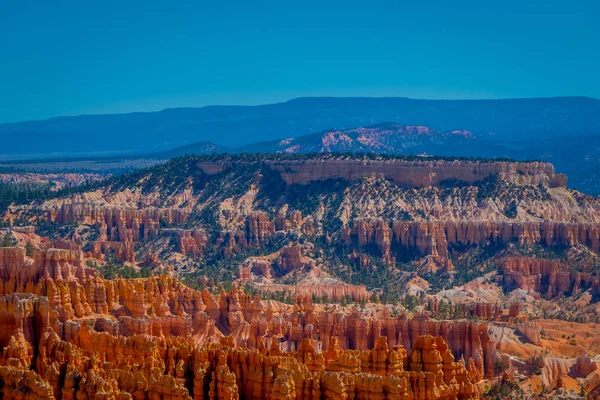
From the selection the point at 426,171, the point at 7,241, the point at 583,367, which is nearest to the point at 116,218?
the point at 426,171

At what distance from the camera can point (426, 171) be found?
577 ft

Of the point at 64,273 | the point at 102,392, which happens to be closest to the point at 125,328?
the point at 64,273

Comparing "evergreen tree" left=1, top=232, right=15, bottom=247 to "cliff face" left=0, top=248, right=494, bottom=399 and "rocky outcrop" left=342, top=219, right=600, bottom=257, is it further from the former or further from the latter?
"rocky outcrop" left=342, top=219, right=600, bottom=257

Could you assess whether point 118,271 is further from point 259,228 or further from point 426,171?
point 426,171

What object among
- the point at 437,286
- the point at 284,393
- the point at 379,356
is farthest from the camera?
the point at 437,286

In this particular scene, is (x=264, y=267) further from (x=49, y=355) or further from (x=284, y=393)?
(x=284, y=393)

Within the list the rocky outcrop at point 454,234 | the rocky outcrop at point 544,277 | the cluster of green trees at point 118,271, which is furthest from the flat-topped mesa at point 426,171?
the cluster of green trees at point 118,271

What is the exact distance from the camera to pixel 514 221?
16262cm

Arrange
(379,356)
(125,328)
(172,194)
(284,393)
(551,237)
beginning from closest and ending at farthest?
(284,393) < (379,356) < (125,328) < (551,237) < (172,194)

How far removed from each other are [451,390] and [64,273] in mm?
33880

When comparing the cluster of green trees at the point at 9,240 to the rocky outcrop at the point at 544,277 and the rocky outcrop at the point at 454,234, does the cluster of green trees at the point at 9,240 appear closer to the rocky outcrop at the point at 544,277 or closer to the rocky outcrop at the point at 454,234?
the rocky outcrop at the point at 454,234

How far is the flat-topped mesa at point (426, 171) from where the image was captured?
17525 cm

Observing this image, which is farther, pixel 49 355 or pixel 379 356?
pixel 49 355

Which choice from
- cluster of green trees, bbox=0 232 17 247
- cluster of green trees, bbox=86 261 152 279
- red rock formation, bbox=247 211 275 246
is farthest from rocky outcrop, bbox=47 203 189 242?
cluster of green trees, bbox=86 261 152 279
